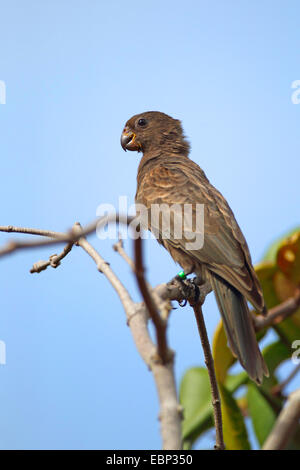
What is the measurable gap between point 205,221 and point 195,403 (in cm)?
143

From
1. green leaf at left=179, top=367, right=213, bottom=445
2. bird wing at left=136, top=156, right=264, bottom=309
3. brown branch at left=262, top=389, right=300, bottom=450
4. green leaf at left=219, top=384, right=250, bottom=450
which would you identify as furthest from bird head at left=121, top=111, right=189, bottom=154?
brown branch at left=262, top=389, right=300, bottom=450

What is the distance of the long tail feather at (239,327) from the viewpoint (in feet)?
9.55

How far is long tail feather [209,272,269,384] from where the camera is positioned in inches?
115

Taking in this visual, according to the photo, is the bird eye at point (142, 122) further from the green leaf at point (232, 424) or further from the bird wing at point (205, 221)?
the green leaf at point (232, 424)

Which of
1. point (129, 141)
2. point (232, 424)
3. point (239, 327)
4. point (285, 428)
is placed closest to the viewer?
point (285, 428)

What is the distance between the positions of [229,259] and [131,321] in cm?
201

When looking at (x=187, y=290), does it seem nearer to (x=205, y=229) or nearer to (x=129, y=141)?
(x=205, y=229)

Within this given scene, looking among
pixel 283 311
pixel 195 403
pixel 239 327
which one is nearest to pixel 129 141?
pixel 195 403

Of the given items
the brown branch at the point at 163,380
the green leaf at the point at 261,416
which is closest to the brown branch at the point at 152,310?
the brown branch at the point at 163,380

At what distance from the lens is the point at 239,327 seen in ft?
10.4

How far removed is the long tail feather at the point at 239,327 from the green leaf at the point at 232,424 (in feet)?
2.72
